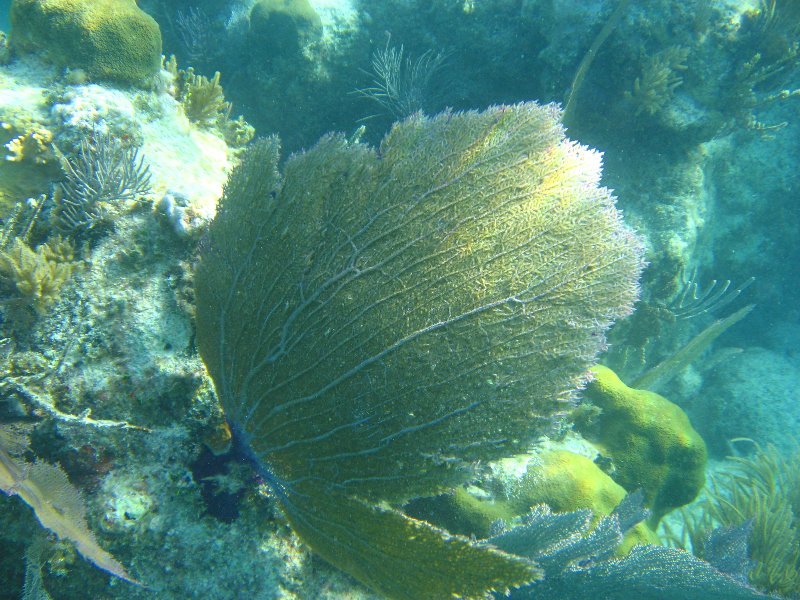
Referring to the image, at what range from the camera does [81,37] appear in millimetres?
3293

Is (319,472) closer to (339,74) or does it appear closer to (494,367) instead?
(494,367)

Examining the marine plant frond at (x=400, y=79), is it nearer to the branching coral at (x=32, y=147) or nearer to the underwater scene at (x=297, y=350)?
the underwater scene at (x=297, y=350)

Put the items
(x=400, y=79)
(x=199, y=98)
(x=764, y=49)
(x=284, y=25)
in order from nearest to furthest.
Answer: (x=199, y=98) < (x=764, y=49) < (x=284, y=25) < (x=400, y=79)

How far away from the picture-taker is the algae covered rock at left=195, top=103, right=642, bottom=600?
6.03 ft

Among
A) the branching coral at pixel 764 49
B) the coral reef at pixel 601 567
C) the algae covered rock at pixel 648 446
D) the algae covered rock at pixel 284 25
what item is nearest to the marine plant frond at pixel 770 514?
the algae covered rock at pixel 648 446

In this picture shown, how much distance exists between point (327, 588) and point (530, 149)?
2662 millimetres

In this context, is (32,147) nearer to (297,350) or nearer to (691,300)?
(297,350)

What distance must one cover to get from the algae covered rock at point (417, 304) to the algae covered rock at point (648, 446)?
95.8 inches

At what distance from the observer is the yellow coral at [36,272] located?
87.4 inches

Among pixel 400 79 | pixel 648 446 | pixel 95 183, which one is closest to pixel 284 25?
pixel 400 79

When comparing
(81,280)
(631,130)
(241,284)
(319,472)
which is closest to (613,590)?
(319,472)

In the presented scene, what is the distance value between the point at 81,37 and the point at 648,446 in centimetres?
627

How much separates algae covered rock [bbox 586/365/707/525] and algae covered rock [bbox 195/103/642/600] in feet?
7.99

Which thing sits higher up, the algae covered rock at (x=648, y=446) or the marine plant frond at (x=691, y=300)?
the marine plant frond at (x=691, y=300)
